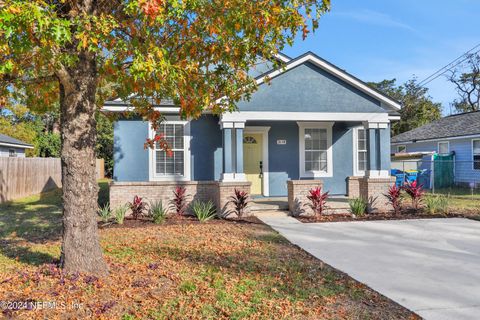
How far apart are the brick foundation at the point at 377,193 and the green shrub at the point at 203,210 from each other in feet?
16.0

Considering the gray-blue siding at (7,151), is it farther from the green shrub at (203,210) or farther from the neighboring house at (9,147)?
the green shrub at (203,210)

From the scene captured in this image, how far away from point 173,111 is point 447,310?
9.61 metres

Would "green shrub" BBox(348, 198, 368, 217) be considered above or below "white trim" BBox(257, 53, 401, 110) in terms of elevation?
below

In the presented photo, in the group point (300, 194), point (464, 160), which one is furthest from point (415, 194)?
point (464, 160)

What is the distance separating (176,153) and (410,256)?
26.1 ft

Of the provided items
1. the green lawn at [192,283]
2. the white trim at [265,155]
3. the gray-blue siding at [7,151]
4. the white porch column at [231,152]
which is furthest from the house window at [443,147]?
the gray-blue siding at [7,151]

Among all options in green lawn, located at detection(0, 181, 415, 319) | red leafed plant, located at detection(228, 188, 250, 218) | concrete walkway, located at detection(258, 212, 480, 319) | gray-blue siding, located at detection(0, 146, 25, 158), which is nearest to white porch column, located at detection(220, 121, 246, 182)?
red leafed plant, located at detection(228, 188, 250, 218)

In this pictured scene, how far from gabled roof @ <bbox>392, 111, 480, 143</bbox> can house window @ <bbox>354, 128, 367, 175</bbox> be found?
8.83m

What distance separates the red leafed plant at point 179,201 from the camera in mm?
11180

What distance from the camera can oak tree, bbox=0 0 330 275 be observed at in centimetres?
404

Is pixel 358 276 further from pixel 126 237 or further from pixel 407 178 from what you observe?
pixel 407 178

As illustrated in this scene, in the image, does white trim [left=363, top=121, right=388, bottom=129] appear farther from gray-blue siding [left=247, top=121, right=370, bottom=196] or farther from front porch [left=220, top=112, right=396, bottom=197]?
gray-blue siding [left=247, top=121, right=370, bottom=196]

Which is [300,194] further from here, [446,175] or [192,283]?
[446,175]

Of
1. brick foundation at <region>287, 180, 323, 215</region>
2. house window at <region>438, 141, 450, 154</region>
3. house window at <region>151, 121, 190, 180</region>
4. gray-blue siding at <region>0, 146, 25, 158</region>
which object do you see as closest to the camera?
brick foundation at <region>287, 180, 323, 215</region>
